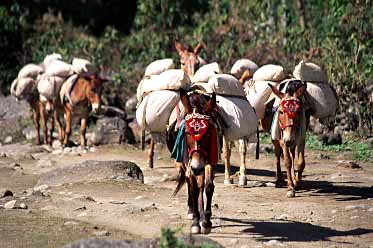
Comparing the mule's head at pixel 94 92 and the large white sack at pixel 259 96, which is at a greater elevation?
the large white sack at pixel 259 96

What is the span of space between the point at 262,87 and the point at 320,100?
0.97 m

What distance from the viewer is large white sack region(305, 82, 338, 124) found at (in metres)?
13.5

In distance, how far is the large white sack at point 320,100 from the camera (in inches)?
531

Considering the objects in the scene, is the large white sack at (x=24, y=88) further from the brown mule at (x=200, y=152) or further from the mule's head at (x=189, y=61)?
the brown mule at (x=200, y=152)

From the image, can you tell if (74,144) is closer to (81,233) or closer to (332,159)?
(332,159)

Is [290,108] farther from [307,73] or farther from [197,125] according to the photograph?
[197,125]

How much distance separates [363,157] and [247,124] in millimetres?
6951

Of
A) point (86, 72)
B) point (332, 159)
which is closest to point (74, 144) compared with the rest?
point (86, 72)

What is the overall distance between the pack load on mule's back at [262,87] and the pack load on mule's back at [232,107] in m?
2.35

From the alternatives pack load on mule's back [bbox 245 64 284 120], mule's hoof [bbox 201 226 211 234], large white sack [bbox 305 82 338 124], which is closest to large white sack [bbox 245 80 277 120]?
pack load on mule's back [bbox 245 64 284 120]

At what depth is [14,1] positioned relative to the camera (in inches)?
1216

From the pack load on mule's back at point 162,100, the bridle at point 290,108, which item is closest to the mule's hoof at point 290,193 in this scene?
the bridle at point 290,108

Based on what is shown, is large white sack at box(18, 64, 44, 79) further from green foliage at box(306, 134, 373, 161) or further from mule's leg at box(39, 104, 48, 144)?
green foliage at box(306, 134, 373, 161)

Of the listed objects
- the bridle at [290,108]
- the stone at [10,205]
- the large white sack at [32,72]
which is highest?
the large white sack at [32,72]
